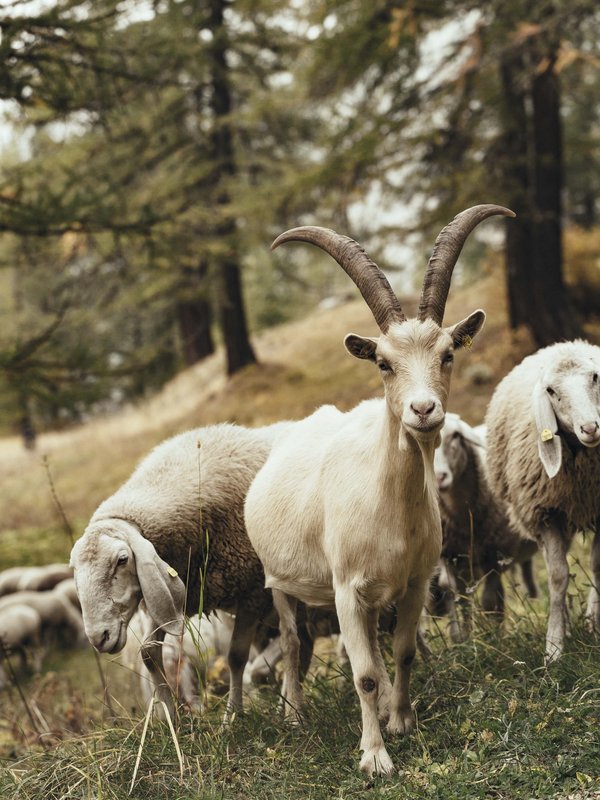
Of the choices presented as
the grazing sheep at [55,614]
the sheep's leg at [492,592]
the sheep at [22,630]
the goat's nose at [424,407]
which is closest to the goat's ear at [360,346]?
the goat's nose at [424,407]

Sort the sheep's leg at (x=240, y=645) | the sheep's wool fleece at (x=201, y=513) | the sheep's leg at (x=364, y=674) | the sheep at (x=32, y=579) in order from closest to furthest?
the sheep's leg at (x=364, y=674), the sheep's wool fleece at (x=201, y=513), the sheep's leg at (x=240, y=645), the sheep at (x=32, y=579)

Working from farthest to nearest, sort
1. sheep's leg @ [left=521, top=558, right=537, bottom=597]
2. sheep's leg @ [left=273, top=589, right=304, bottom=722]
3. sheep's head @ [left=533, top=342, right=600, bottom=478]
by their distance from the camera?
sheep's leg @ [left=521, top=558, right=537, bottom=597], sheep's leg @ [left=273, top=589, right=304, bottom=722], sheep's head @ [left=533, top=342, right=600, bottom=478]

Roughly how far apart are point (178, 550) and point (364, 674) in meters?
1.64

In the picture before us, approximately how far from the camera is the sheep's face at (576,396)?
4465 millimetres

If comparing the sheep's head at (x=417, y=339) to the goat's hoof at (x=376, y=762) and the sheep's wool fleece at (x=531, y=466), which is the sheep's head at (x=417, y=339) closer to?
the sheep's wool fleece at (x=531, y=466)

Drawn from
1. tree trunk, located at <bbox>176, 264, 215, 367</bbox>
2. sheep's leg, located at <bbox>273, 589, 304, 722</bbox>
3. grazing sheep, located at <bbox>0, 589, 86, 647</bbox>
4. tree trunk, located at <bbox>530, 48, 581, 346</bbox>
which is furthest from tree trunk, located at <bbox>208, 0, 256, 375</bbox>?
sheep's leg, located at <bbox>273, 589, 304, 722</bbox>

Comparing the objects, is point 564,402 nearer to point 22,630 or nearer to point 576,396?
point 576,396

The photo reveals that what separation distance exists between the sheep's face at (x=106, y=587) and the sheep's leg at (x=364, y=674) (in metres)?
1.22

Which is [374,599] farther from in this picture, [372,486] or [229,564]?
[229,564]

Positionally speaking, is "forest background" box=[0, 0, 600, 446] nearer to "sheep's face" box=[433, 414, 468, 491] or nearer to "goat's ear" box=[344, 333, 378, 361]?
"sheep's face" box=[433, 414, 468, 491]

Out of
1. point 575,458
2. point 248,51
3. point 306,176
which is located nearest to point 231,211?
point 306,176

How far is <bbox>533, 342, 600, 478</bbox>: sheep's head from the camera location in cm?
455

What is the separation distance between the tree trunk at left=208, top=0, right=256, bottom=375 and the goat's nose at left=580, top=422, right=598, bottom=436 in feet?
44.7

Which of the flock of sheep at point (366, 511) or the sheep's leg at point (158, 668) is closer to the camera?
the flock of sheep at point (366, 511)
